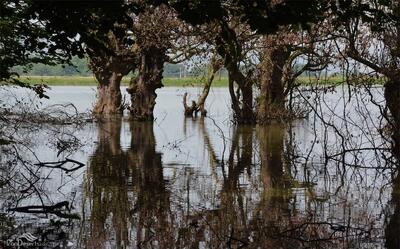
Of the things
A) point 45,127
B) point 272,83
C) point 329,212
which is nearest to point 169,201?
point 329,212

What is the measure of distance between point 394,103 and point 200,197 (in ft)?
18.1

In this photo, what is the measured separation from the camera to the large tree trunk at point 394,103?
13883 millimetres

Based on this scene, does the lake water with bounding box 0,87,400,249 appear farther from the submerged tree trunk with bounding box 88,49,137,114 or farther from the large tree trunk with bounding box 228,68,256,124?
the submerged tree trunk with bounding box 88,49,137,114

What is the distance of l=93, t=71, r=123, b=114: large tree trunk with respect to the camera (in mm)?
35816

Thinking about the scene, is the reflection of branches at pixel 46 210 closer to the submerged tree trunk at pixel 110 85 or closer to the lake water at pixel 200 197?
the lake water at pixel 200 197

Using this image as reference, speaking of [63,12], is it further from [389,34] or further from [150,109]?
[150,109]

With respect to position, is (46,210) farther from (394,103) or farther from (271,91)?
(271,91)

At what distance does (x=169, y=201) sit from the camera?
1040cm

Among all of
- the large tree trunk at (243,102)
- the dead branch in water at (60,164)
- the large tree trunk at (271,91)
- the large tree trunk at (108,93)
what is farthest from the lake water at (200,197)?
the large tree trunk at (108,93)

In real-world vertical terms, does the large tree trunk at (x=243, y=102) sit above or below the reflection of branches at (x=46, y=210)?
above

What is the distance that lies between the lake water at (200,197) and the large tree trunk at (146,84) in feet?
38.6

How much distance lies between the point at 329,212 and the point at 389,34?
15.9 feet

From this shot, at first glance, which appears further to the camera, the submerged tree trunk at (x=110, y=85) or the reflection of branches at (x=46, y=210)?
the submerged tree trunk at (x=110, y=85)

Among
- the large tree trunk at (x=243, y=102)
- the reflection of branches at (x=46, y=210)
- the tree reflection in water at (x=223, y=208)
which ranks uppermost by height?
the large tree trunk at (x=243, y=102)
